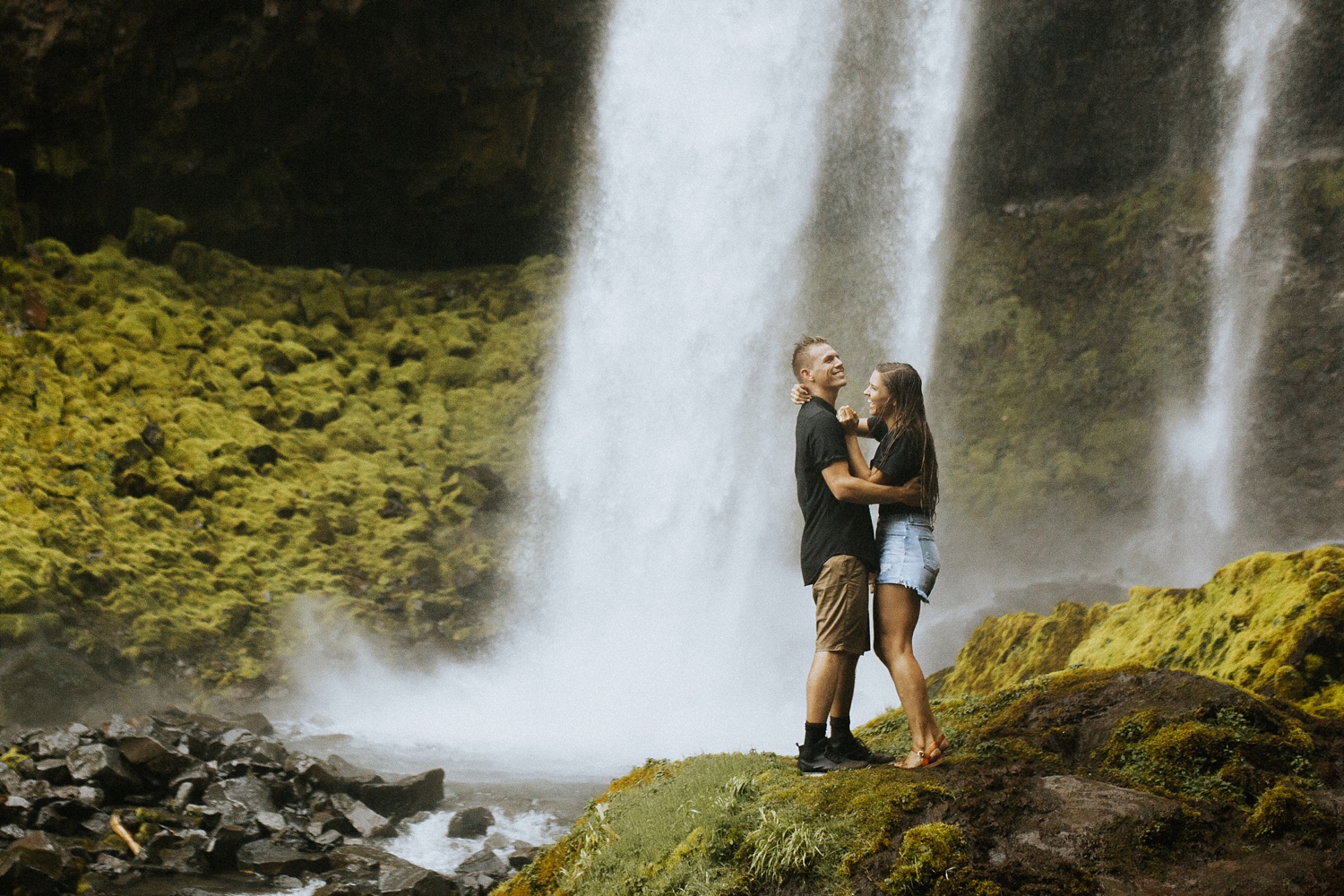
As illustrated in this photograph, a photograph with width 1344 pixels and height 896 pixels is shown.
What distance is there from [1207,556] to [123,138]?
19.5 metres

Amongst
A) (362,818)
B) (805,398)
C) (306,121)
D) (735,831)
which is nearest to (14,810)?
(362,818)

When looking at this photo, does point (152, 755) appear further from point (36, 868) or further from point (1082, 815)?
point (1082, 815)

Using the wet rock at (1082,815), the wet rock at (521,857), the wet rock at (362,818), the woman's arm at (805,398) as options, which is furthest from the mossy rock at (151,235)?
the wet rock at (1082,815)

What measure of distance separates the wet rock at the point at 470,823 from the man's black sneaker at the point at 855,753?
486 cm

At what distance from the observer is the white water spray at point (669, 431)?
12680 millimetres

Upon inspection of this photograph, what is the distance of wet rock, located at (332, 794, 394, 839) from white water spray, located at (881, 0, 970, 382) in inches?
553

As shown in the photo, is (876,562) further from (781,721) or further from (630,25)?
(630,25)

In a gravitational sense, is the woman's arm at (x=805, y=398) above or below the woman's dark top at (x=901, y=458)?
above

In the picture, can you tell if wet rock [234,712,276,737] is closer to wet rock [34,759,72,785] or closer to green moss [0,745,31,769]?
green moss [0,745,31,769]

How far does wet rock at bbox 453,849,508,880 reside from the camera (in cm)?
676

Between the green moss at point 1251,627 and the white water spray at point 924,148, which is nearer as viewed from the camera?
the green moss at point 1251,627

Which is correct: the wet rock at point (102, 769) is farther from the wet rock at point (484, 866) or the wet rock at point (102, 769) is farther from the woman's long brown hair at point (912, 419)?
the woman's long brown hair at point (912, 419)

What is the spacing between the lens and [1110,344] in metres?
18.8

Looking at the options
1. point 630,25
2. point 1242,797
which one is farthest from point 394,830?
point 630,25
